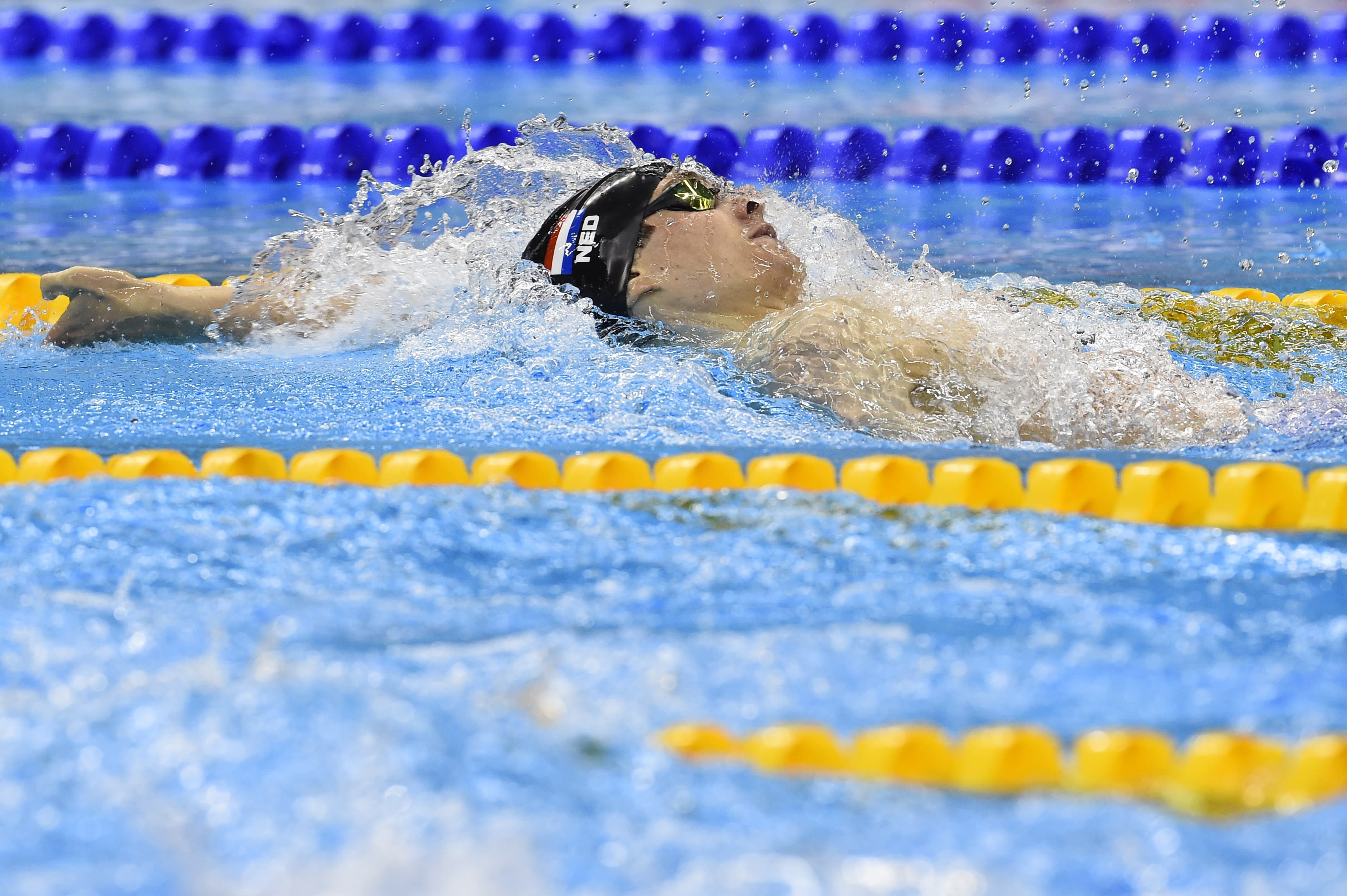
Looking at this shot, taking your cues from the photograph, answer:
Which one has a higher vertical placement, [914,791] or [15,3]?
[15,3]

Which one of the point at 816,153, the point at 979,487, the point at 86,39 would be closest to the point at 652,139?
the point at 816,153

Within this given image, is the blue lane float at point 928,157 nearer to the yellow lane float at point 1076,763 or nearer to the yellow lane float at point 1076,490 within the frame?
the yellow lane float at point 1076,490

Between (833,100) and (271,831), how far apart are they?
7.18 meters

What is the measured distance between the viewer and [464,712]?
1160mm

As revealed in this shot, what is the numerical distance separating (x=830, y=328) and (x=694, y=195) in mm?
498

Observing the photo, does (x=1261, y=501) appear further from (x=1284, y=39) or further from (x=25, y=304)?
(x=1284, y=39)

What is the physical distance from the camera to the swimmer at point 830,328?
7.47 ft

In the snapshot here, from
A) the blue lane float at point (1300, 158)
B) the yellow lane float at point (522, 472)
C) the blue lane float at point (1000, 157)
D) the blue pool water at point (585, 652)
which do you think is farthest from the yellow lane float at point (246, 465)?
the blue lane float at point (1300, 158)

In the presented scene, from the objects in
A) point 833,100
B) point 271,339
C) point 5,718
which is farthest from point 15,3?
point 5,718

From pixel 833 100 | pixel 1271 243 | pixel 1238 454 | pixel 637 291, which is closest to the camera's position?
pixel 1238 454

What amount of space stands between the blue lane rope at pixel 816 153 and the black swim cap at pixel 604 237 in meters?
3.40

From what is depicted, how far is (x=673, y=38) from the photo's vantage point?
8594 mm

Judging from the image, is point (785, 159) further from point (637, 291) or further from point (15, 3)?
point (15, 3)

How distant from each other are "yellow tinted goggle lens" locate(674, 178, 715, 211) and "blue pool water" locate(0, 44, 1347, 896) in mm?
304
